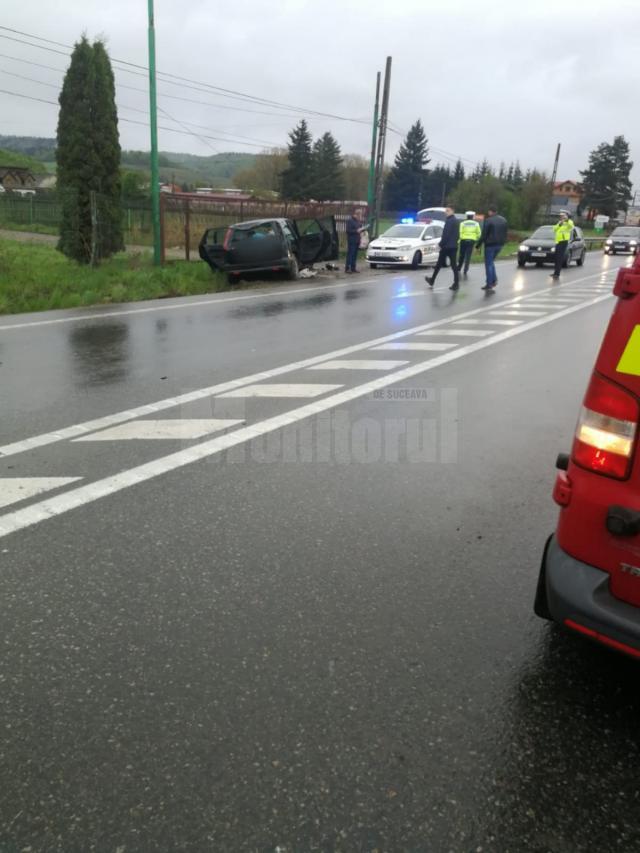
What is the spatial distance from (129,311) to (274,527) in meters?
9.05

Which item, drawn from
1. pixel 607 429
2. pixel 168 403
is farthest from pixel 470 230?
pixel 607 429

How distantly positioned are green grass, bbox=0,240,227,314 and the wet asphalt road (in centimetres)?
782

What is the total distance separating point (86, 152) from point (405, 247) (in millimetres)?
9761

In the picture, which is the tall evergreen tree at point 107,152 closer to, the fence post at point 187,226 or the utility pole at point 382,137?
the fence post at point 187,226

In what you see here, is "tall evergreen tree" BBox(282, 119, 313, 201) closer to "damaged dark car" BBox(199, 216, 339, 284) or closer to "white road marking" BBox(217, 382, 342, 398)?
"damaged dark car" BBox(199, 216, 339, 284)

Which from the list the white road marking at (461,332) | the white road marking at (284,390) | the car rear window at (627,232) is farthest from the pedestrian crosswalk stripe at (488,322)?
the car rear window at (627,232)

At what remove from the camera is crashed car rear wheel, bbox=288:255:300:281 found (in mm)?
17031

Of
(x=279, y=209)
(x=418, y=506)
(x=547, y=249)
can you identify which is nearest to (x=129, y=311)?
(x=418, y=506)

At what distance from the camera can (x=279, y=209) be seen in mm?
24375

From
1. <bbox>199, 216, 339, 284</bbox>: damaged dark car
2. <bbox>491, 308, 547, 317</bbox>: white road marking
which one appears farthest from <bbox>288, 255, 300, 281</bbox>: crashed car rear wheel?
<bbox>491, 308, 547, 317</bbox>: white road marking

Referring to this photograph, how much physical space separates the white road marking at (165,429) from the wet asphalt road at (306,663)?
0.15 meters

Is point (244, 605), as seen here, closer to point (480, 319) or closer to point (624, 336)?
point (624, 336)

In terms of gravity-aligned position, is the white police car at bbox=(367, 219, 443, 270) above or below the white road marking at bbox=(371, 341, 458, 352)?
above

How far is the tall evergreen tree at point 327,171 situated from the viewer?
8509 cm
